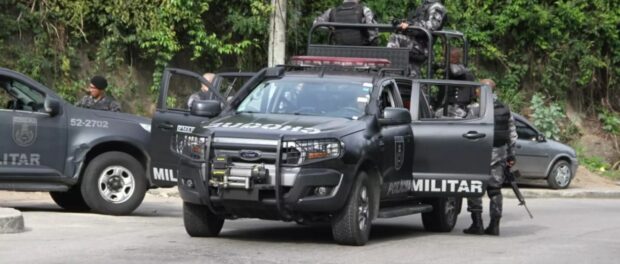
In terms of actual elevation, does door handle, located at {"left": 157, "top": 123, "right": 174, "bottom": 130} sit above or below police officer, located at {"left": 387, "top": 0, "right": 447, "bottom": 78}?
below

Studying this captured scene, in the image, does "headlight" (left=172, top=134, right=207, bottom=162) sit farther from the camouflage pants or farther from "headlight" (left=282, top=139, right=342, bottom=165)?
the camouflage pants

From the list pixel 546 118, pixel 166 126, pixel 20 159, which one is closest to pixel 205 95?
pixel 166 126

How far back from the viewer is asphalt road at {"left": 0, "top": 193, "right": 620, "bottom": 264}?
10.8m

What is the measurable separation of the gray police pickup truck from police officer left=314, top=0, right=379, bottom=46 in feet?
9.28

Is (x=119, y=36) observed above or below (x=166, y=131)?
above

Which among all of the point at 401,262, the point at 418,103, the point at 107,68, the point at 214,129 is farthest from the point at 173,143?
the point at 107,68

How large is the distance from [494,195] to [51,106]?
540cm

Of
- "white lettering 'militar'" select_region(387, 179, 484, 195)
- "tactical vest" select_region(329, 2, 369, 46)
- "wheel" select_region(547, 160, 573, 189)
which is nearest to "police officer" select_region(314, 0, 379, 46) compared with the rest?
"tactical vest" select_region(329, 2, 369, 46)

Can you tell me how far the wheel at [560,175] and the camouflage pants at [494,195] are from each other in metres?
9.51

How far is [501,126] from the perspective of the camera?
47.4ft

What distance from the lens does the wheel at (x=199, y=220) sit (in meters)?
Result: 12.2

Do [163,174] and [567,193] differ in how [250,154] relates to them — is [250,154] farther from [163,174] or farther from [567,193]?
[567,193]

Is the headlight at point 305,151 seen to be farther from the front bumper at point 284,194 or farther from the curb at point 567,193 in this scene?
the curb at point 567,193

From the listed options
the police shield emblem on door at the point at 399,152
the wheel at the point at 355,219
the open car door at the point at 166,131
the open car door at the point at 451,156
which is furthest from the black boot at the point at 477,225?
the open car door at the point at 166,131
